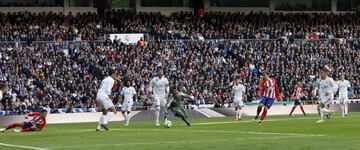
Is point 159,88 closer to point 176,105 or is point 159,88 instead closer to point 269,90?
point 176,105

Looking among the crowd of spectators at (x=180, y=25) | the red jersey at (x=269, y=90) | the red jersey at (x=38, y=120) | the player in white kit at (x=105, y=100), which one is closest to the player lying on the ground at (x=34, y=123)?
the red jersey at (x=38, y=120)

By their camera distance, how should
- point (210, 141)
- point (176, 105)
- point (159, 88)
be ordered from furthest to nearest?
point (159, 88) < point (176, 105) < point (210, 141)

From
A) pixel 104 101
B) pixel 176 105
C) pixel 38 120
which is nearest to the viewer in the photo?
pixel 104 101

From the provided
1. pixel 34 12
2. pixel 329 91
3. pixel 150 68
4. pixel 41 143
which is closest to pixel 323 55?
pixel 150 68

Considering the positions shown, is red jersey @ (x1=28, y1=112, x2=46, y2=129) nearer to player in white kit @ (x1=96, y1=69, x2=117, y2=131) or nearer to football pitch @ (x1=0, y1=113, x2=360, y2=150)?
player in white kit @ (x1=96, y1=69, x2=117, y2=131)

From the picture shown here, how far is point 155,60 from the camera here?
60375 mm

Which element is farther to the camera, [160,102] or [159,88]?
[160,102]

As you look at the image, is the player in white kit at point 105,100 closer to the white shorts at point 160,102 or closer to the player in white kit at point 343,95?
the white shorts at point 160,102

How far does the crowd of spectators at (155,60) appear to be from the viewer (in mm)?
54188

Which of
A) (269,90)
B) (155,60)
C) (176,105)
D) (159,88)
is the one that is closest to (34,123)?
(176,105)

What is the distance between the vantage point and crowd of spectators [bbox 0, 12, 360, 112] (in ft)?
178

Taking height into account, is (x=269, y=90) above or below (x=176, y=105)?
above

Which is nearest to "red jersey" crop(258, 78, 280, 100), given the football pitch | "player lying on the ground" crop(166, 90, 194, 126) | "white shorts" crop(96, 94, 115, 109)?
"player lying on the ground" crop(166, 90, 194, 126)

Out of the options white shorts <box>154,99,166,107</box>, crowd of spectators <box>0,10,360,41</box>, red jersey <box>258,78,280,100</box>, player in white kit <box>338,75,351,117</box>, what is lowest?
player in white kit <box>338,75,351,117</box>
